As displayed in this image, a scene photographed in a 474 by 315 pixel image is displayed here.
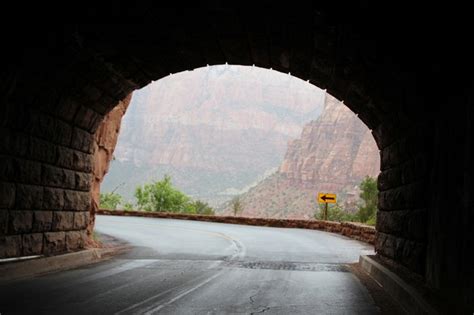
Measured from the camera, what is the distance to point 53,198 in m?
10.4

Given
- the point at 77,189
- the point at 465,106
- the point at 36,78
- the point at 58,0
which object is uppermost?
the point at 58,0

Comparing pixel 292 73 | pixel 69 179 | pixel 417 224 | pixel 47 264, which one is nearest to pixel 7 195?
pixel 47 264

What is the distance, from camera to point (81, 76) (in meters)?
9.95

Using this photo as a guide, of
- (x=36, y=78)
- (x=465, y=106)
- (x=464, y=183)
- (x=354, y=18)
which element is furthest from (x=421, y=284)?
(x=36, y=78)

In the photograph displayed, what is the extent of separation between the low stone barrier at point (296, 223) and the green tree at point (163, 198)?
18064 millimetres

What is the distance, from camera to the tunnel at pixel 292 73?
20.8 ft

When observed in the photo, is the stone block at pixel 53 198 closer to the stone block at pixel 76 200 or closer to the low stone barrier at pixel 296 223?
the stone block at pixel 76 200

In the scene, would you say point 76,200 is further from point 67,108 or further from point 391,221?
point 391,221

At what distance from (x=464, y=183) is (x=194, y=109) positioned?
194 meters

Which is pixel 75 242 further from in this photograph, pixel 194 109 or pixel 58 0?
pixel 194 109

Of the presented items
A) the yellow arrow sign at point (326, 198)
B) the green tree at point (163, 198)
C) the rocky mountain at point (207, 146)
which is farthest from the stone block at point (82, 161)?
the rocky mountain at point (207, 146)

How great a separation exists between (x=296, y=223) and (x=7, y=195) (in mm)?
21652

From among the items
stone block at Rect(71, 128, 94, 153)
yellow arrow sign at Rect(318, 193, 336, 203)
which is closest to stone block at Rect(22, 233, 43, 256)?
stone block at Rect(71, 128, 94, 153)

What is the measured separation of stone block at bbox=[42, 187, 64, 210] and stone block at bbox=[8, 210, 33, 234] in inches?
21.4
